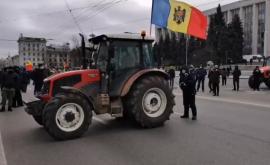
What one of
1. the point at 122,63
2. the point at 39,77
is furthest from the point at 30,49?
the point at 122,63

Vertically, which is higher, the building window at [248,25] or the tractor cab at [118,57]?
the building window at [248,25]

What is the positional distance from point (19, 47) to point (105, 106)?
8153 cm

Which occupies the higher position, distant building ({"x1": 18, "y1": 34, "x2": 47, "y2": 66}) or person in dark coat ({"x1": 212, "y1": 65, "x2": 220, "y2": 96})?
distant building ({"x1": 18, "y1": 34, "x2": 47, "y2": 66})

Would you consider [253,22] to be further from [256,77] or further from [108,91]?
[108,91]

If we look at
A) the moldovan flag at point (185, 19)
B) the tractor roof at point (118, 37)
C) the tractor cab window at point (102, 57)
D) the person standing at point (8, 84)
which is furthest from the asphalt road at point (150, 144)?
the moldovan flag at point (185, 19)

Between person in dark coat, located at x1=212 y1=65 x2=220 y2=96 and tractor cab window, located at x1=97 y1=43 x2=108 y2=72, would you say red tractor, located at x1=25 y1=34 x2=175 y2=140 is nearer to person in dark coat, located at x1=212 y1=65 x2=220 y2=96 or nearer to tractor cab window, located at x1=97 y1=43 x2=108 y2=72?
tractor cab window, located at x1=97 y1=43 x2=108 y2=72

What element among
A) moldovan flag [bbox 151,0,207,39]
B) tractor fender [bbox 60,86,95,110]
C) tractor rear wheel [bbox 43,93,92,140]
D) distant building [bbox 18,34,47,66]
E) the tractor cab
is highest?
distant building [bbox 18,34,47,66]

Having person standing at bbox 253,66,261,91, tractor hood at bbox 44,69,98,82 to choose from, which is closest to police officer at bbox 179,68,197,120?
tractor hood at bbox 44,69,98,82

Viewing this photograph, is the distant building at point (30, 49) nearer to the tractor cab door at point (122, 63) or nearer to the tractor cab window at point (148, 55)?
the tractor cab window at point (148, 55)

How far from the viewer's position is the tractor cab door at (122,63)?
29.7ft

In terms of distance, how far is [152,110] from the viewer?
9.47 m

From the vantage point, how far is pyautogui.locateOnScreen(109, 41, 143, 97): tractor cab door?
9055 mm

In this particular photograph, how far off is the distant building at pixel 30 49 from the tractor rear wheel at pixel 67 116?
258 feet

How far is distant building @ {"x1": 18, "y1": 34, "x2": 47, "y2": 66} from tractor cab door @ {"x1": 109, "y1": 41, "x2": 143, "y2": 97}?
255 feet
